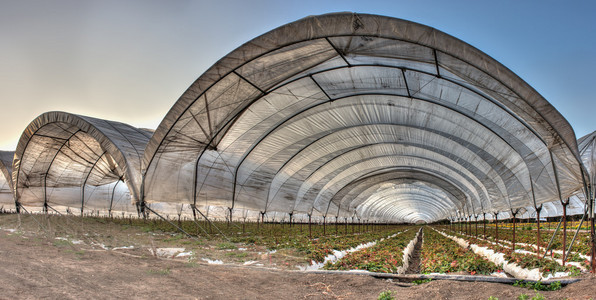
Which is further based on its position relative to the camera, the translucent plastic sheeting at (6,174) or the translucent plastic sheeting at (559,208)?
the translucent plastic sheeting at (559,208)

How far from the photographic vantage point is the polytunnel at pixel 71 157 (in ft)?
56.3

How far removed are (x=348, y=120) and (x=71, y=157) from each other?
19.5 metres

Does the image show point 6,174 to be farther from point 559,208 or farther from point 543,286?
point 559,208

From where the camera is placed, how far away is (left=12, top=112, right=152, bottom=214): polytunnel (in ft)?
56.3

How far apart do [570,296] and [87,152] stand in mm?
25808

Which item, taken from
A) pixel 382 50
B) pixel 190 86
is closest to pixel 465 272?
pixel 382 50

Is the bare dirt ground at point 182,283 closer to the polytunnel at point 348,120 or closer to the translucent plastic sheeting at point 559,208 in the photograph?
the polytunnel at point 348,120

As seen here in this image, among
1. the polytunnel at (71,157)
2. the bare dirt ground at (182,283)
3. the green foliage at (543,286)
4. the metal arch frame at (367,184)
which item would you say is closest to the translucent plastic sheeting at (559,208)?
the metal arch frame at (367,184)

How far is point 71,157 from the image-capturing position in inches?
940

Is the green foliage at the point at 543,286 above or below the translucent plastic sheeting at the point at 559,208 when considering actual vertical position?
below

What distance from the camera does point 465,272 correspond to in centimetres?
1103

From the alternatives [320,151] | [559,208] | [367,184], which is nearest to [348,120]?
[320,151]

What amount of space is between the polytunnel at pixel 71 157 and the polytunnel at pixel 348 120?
4.40 metres

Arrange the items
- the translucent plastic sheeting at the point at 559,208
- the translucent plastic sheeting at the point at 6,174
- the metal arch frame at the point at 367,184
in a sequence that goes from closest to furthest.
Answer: the translucent plastic sheeting at the point at 6,174, the metal arch frame at the point at 367,184, the translucent plastic sheeting at the point at 559,208
